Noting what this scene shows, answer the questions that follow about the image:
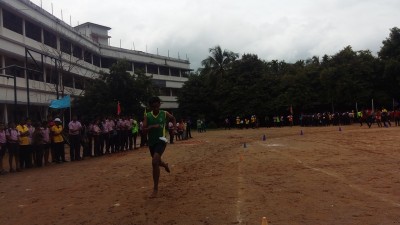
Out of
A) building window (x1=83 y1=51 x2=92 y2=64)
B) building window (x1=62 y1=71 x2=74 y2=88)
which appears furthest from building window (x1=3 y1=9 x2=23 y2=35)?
building window (x1=83 y1=51 x2=92 y2=64)

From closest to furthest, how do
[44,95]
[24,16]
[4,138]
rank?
[4,138], [24,16], [44,95]

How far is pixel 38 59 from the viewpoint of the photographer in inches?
1334

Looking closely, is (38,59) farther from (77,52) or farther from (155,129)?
(155,129)

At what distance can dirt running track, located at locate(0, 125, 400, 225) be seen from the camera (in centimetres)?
615

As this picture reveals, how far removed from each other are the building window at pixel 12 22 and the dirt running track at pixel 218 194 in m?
20.8

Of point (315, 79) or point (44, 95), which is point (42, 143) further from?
point (315, 79)

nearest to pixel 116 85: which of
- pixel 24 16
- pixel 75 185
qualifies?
pixel 24 16

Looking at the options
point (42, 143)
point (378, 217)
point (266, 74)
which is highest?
point (266, 74)

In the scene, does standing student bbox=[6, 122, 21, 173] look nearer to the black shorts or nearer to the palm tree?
the black shorts

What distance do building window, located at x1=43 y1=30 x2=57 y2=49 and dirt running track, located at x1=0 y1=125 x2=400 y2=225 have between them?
2636cm

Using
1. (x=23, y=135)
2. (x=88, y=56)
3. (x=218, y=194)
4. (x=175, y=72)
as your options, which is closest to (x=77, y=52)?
(x=88, y=56)

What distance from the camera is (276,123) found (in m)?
52.2

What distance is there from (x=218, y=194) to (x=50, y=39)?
110ft

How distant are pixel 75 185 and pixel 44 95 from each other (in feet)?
88.3
